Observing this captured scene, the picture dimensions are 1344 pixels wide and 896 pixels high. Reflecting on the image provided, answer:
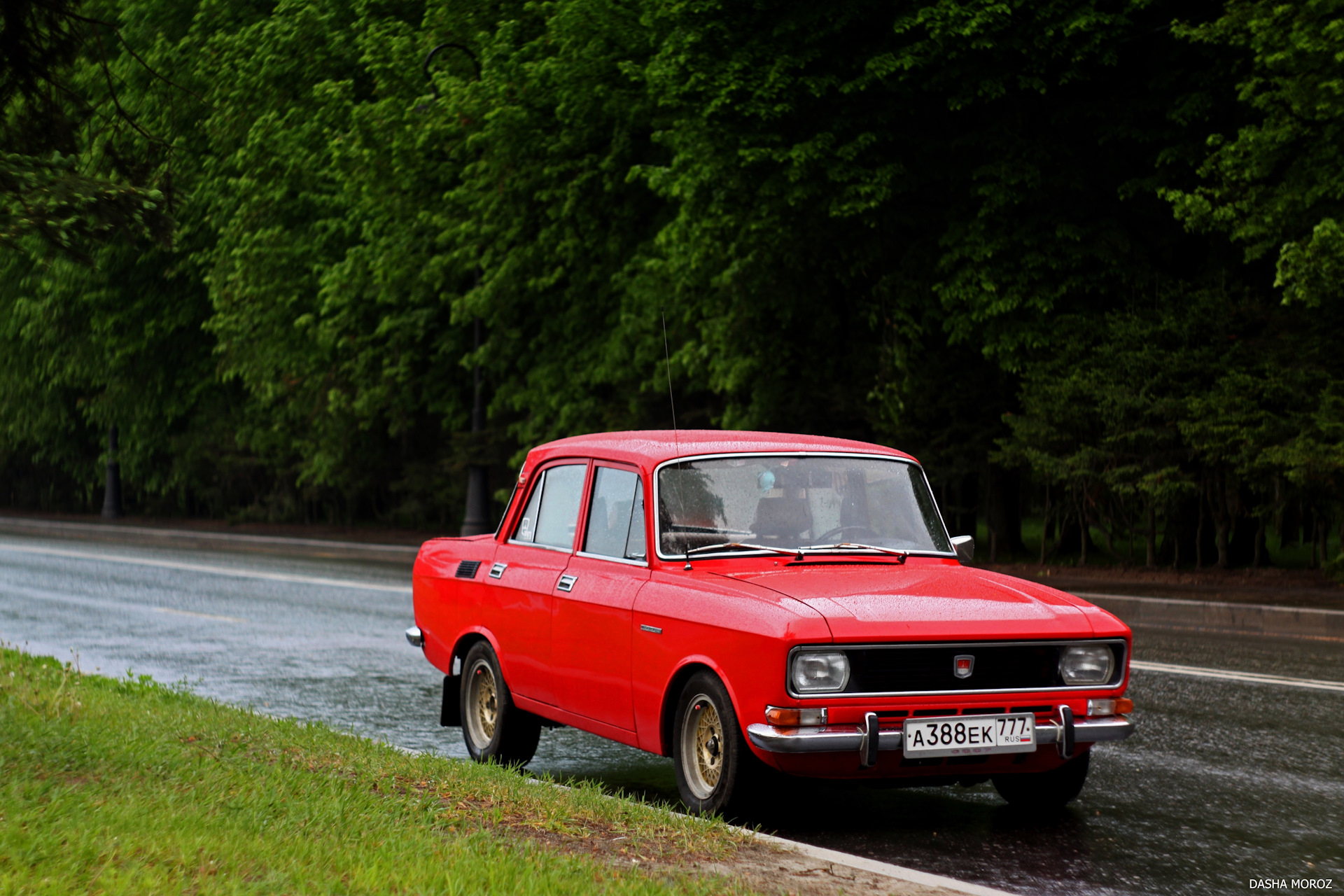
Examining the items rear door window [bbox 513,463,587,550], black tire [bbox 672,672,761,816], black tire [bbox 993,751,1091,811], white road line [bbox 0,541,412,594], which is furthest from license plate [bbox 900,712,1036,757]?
white road line [bbox 0,541,412,594]

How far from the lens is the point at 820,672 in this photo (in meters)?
6.05

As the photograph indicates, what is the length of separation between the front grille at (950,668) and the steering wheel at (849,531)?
1.12 metres

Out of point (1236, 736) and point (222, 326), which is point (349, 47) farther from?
point (1236, 736)

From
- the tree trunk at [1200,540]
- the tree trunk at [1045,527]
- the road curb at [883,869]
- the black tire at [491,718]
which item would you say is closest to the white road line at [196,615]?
the black tire at [491,718]

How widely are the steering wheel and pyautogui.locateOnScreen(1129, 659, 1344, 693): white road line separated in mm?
4934

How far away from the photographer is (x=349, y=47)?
3556 centimetres

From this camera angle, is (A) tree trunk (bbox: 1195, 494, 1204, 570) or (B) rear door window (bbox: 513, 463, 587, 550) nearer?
(B) rear door window (bbox: 513, 463, 587, 550)

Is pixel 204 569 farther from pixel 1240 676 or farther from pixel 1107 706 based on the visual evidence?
pixel 1107 706

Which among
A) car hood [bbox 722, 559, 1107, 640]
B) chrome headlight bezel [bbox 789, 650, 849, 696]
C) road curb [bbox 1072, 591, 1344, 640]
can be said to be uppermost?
car hood [bbox 722, 559, 1107, 640]

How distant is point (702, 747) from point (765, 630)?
789 mm

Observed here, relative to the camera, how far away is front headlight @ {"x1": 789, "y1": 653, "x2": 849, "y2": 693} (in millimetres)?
6004

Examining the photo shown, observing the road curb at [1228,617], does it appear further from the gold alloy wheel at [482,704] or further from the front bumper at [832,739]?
the front bumper at [832,739]

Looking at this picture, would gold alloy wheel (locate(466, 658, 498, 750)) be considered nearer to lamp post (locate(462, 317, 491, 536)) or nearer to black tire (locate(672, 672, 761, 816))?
black tire (locate(672, 672, 761, 816))

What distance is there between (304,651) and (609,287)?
16.9 metres
